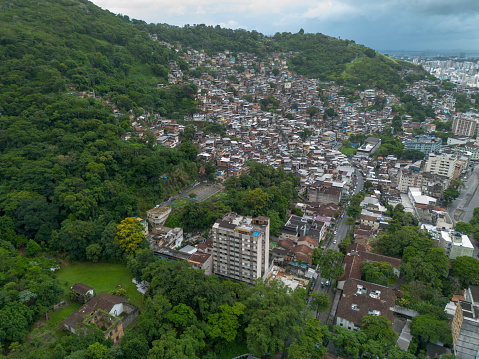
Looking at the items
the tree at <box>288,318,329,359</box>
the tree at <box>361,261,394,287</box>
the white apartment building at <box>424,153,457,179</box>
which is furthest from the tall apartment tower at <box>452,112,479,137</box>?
the tree at <box>288,318,329,359</box>

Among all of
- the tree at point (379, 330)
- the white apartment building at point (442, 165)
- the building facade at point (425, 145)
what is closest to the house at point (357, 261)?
the tree at point (379, 330)

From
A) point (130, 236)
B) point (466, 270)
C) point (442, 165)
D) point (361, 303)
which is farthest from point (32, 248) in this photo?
point (442, 165)

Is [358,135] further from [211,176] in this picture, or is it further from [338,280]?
[338,280]

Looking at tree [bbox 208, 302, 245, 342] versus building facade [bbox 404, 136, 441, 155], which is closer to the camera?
tree [bbox 208, 302, 245, 342]

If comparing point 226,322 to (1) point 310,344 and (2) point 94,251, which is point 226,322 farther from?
(2) point 94,251

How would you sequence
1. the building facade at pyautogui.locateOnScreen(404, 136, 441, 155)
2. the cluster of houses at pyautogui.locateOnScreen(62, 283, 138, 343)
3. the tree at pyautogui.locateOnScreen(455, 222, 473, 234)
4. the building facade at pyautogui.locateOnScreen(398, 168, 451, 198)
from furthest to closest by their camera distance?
the building facade at pyautogui.locateOnScreen(404, 136, 441, 155), the building facade at pyautogui.locateOnScreen(398, 168, 451, 198), the tree at pyautogui.locateOnScreen(455, 222, 473, 234), the cluster of houses at pyautogui.locateOnScreen(62, 283, 138, 343)

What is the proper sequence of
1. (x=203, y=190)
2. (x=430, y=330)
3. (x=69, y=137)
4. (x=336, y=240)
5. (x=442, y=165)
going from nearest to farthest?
(x=430, y=330) → (x=336, y=240) → (x=69, y=137) → (x=203, y=190) → (x=442, y=165)

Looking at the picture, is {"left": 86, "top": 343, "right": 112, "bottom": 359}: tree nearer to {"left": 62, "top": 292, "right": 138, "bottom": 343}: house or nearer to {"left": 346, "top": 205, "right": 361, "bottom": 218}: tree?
{"left": 62, "top": 292, "right": 138, "bottom": 343}: house
